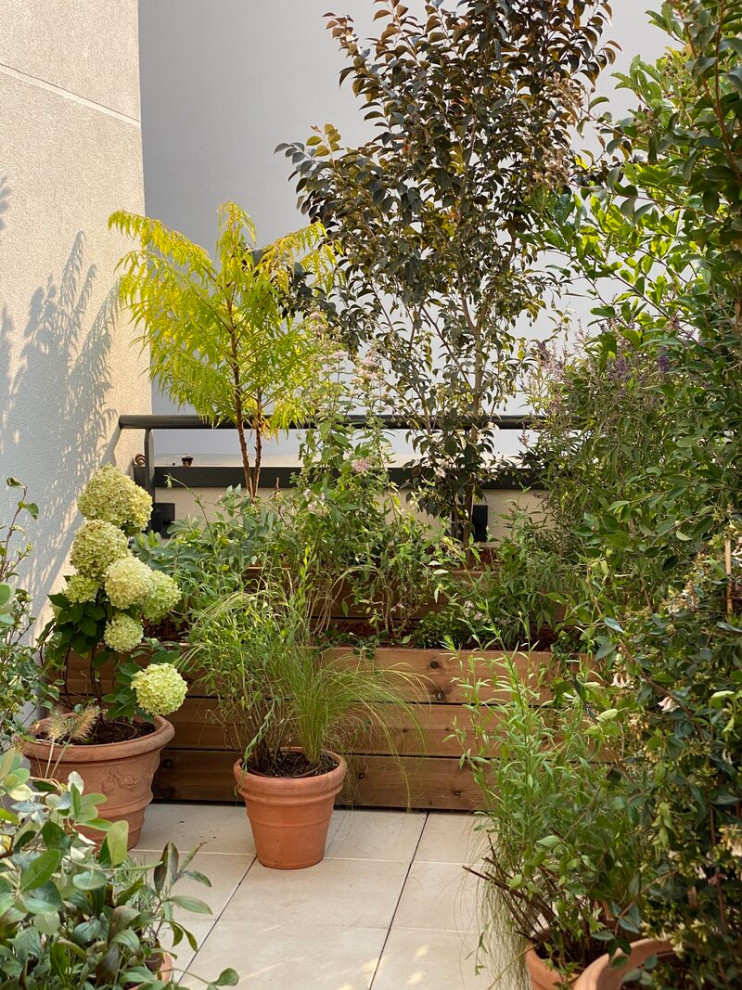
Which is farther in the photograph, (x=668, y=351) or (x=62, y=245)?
(x=62, y=245)

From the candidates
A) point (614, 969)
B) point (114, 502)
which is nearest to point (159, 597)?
point (114, 502)

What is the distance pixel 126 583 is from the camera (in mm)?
3299

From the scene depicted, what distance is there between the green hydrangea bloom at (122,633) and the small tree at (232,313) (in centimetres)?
118

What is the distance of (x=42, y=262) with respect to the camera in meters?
3.92

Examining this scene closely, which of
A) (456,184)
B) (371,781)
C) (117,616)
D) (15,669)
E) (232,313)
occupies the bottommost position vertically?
(371,781)

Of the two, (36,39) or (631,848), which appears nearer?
(631,848)

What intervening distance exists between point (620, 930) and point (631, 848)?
0.58ft

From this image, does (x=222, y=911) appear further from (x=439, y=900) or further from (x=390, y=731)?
(x=390, y=731)

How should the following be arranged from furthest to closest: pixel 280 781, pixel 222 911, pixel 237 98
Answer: pixel 237 98, pixel 280 781, pixel 222 911

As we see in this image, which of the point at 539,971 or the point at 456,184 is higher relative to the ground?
the point at 456,184

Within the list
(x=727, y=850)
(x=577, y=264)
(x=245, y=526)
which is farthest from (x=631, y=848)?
(x=577, y=264)

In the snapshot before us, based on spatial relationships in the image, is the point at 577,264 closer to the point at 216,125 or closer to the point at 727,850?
the point at 727,850

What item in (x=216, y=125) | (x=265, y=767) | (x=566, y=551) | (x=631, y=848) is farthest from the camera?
(x=216, y=125)

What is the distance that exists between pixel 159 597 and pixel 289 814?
2.47 ft
